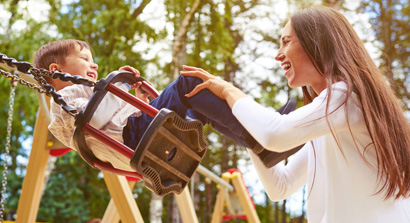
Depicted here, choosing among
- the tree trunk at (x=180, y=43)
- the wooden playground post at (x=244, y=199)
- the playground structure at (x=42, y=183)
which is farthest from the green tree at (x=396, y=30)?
the playground structure at (x=42, y=183)

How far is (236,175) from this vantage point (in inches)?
186

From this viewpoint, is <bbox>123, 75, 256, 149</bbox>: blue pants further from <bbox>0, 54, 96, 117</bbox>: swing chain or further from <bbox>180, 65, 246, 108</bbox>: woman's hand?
<bbox>0, 54, 96, 117</bbox>: swing chain

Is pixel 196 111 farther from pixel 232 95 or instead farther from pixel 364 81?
pixel 364 81

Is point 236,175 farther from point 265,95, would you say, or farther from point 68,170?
point 68,170

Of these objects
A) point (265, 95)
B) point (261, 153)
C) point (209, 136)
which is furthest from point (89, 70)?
point (209, 136)

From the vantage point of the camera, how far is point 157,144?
1.42m

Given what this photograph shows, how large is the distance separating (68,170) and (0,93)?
348cm

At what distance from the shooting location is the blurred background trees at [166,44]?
7195 millimetres

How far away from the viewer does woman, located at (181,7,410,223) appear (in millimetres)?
1221

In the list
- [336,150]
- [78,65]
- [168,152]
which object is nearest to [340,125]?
[336,150]

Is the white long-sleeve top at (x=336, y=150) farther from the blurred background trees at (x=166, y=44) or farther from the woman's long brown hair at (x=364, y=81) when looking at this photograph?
the blurred background trees at (x=166, y=44)

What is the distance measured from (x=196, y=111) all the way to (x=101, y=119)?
13.8 inches

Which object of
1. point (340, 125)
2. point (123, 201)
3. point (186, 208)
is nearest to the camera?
point (340, 125)

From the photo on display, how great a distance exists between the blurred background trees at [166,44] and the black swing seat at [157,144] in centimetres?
483
